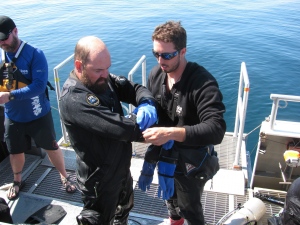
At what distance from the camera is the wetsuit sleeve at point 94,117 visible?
6.66 ft

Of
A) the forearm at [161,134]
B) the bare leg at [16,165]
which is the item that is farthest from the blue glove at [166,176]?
the bare leg at [16,165]

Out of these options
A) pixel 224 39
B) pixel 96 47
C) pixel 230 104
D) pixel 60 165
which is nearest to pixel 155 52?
pixel 96 47

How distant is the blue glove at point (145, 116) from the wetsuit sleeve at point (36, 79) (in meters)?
1.51

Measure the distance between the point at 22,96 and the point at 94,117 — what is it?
1.53 meters

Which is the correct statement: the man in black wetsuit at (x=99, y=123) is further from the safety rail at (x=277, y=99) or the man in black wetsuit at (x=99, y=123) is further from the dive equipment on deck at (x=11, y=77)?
the safety rail at (x=277, y=99)

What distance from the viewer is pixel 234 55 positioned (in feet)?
39.6

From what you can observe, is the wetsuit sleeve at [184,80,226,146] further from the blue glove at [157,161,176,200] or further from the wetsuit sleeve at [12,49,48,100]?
the wetsuit sleeve at [12,49,48,100]

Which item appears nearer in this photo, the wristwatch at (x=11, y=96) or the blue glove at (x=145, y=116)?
the blue glove at (x=145, y=116)

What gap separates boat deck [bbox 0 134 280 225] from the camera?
11.6ft

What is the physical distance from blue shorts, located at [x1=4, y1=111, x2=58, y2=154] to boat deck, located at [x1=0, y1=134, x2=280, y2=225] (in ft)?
2.02

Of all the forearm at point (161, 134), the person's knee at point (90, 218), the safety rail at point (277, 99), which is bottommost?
the person's knee at point (90, 218)

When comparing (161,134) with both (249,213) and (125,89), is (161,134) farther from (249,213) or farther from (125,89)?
(249,213)

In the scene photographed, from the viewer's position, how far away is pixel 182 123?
2.53 meters

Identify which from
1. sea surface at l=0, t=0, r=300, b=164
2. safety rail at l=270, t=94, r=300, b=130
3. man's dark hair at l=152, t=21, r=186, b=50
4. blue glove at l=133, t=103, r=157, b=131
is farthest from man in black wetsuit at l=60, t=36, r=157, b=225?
sea surface at l=0, t=0, r=300, b=164
